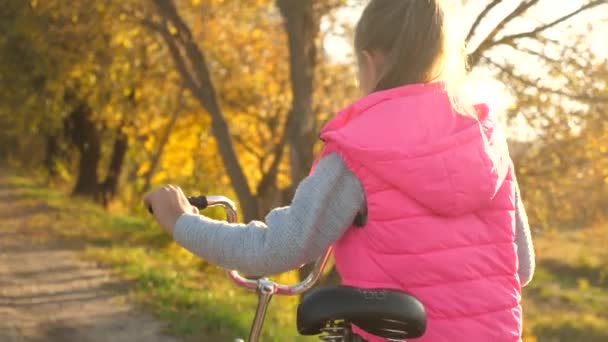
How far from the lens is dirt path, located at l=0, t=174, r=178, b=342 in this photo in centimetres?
839

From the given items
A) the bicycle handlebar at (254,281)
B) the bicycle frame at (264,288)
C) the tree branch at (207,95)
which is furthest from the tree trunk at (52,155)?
the bicycle frame at (264,288)

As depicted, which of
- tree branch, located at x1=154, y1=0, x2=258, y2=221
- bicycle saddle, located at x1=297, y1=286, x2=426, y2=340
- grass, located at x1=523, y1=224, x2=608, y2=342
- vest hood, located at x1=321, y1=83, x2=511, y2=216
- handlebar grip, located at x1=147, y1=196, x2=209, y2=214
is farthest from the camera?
grass, located at x1=523, y1=224, x2=608, y2=342

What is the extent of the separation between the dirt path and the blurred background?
32 centimetres

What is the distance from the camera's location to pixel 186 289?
10570mm

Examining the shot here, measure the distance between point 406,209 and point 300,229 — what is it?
0.82 ft

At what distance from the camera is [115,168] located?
27938 millimetres

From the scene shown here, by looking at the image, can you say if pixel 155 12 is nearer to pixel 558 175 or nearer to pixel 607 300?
pixel 558 175

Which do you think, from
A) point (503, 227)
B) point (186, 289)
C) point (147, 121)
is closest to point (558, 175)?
point (186, 289)

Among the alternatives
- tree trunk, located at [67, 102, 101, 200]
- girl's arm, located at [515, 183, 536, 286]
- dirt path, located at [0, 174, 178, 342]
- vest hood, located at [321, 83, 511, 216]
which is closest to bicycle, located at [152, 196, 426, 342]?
vest hood, located at [321, 83, 511, 216]

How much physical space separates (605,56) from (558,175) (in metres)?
2.51

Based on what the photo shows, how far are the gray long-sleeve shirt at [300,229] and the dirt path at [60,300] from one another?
19.8ft

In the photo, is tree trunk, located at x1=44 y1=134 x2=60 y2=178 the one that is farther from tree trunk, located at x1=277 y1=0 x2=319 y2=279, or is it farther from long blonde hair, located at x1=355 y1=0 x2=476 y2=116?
long blonde hair, located at x1=355 y1=0 x2=476 y2=116

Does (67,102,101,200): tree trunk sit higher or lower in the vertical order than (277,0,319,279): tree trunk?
lower

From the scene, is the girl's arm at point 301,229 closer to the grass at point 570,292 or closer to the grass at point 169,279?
the grass at point 169,279
